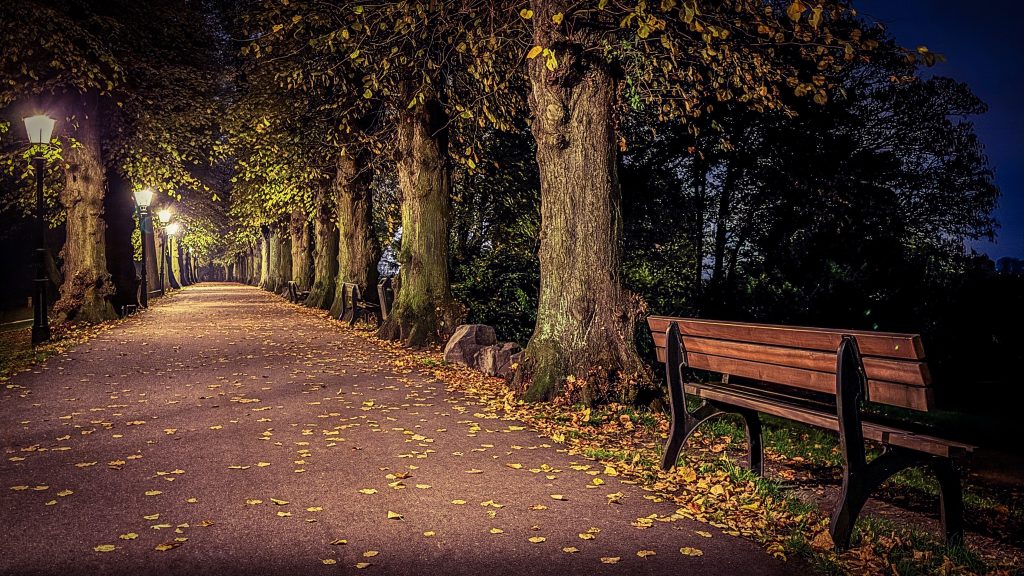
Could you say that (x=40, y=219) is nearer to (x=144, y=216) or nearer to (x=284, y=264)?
(x=144, y=216)

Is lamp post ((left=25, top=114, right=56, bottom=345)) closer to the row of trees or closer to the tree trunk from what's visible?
the row of trees

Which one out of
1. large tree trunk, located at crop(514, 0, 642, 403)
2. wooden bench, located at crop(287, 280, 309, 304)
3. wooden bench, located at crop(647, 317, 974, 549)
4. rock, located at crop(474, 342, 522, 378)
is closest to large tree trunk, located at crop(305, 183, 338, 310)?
wooden bench, located at crop(287, 280, 309, 304)

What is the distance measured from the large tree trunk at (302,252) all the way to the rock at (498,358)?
2540cm

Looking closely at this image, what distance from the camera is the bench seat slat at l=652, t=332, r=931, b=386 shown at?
11.9 feet


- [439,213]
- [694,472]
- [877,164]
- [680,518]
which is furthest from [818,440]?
[877,164]

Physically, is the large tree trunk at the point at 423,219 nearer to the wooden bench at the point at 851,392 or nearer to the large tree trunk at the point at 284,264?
the wooden bench at the point at 851,392

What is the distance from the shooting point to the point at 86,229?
60.8ft

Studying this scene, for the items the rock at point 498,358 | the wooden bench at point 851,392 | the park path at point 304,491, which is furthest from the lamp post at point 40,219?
the wooden bench at point 851,392

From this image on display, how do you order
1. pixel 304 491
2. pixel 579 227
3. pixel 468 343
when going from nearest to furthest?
1. pixel 304 491
2. pixel 579 227
3. pixel 468 343

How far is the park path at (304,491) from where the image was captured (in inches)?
146

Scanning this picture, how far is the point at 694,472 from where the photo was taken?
210 inches

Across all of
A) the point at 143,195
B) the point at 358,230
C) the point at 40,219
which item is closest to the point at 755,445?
the point at 40,219

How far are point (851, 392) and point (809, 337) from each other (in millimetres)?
447

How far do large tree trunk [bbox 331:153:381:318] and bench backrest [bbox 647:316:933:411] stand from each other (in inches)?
686
